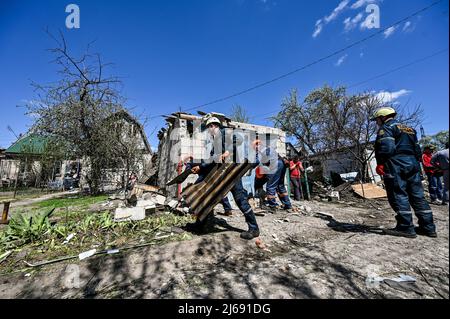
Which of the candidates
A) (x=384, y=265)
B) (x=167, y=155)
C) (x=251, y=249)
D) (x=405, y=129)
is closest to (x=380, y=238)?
(x=384, y=265)

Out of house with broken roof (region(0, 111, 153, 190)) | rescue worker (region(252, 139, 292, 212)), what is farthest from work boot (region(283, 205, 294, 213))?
house with broken roof (region(0, 111, 153, 190))

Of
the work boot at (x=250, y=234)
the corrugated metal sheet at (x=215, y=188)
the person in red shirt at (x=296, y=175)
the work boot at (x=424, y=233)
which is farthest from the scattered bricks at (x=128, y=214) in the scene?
the person in red shirt at (x=296, y=175)

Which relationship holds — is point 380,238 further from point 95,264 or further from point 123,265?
point 95,264

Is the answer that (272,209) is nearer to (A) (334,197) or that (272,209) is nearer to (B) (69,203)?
(A) (334,197)

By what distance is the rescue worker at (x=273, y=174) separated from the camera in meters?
5.47

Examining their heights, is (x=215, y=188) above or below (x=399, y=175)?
below

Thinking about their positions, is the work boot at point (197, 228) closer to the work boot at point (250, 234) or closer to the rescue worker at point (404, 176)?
the work boot at point (250, 234)

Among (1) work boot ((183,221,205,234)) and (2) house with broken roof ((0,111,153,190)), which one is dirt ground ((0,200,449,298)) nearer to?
(1) work boot ((183,221,205,234))

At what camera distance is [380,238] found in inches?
115

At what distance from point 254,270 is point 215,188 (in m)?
1.29

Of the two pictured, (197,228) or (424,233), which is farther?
(197,228)

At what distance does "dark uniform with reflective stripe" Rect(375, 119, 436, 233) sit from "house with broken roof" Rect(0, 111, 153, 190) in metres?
11.1

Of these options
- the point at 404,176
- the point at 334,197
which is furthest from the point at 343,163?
the point at 404,176

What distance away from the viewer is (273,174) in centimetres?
554
